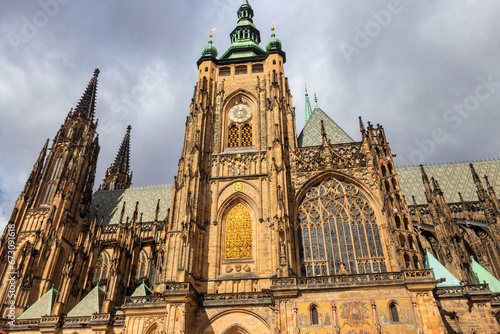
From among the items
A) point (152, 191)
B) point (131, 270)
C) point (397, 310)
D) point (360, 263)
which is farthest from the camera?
point (152, 191)

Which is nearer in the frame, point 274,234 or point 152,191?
point 274,234

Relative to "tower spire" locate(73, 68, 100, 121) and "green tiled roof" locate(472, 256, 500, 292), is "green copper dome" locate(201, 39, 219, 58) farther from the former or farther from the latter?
"green tiled roof" locate(472, 256, 500, 292)

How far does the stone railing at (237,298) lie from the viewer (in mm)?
18844

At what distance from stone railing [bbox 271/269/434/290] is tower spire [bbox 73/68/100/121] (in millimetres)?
31399

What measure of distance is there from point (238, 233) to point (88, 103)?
28249 millimetres

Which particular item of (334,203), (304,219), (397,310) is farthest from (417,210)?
(397,310)

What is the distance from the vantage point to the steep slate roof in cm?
3459

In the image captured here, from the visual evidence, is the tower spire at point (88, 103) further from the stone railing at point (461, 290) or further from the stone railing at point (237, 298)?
the stone railing at point (461, 290)

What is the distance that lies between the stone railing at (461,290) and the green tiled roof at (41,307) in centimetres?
2361

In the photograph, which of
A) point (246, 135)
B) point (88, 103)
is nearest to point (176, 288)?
point (246, 135)

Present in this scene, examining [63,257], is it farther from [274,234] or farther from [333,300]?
[333,300]

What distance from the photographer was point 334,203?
22.3 metres

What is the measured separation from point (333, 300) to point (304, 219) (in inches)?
225

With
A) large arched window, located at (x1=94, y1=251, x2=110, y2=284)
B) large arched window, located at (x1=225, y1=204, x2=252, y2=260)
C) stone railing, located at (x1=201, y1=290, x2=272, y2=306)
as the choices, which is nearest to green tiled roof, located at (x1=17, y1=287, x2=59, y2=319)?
large arched window, located at (x1=94, y1=251, x2=110, y2=284)
